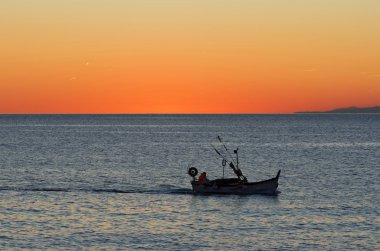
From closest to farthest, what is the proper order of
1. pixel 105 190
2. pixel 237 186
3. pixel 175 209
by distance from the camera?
pixel 175 209 → pixel 237 186 → pixel 105 190

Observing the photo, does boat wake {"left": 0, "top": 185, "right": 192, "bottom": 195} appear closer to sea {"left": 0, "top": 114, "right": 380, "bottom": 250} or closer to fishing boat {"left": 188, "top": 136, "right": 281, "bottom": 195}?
sea {"left": 0, "top": 114, "right": 380, "bottom": 250}

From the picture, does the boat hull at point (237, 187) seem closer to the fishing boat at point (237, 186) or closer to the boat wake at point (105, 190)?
the fishing boat at point (237, 186)

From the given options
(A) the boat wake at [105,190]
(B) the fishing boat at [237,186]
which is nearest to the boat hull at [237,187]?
(B) the fishing boat at [237,186]

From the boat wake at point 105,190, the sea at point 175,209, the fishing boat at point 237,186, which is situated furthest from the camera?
the boat wake at point 105,190

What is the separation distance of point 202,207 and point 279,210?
20.5 ft

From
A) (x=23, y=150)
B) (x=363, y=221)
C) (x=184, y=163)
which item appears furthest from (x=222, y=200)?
(x=23, y=150)

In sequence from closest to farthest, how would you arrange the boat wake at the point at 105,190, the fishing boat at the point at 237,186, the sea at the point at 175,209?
1. the sea at the point at 175,209
2. the fishing boat at the point at 237,186
3. the boat wake at the point at 105,190

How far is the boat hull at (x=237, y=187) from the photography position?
211 feet

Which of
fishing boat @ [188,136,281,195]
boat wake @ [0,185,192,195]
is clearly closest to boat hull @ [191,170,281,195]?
fishing boat @ [188,136,281,195]

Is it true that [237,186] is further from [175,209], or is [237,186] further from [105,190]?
[105,190]

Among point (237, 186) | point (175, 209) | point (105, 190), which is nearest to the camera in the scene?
point (175, 209)

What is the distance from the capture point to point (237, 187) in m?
64.7

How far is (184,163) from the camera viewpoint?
103 metres

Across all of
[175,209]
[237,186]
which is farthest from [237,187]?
[175,209]
